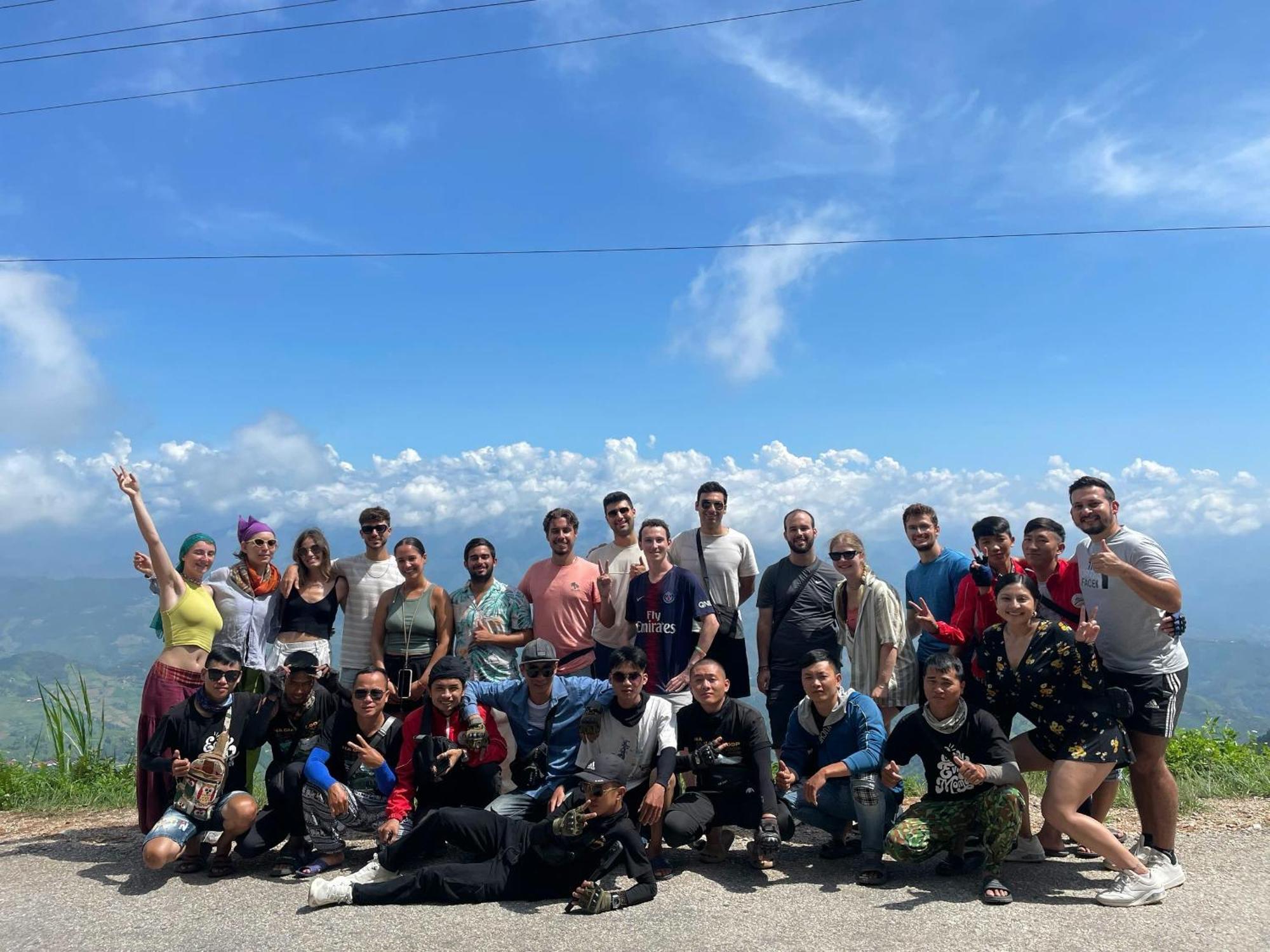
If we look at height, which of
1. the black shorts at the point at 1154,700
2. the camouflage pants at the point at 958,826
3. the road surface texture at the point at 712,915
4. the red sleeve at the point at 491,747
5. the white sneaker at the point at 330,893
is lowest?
the road surface texture at the point at 712,915

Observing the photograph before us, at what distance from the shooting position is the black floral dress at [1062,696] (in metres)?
5.52

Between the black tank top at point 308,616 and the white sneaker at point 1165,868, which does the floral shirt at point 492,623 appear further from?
the white sneaker at point 1165,868

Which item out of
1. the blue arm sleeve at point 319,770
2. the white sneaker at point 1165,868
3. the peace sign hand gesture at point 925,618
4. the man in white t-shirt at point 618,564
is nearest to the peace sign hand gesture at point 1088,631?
the peace sign hand gesture at point 925,618

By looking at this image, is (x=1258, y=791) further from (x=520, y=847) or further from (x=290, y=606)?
(x=290, y=606)

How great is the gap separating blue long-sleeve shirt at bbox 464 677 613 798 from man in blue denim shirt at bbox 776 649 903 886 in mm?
1375

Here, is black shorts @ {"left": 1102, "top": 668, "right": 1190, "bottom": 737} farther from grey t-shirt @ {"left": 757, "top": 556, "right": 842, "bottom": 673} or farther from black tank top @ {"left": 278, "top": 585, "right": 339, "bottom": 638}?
black tank top @ {"left": 278, "top": 585, "right": 339, "bottom": 638}

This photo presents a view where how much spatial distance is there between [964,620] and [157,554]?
6.02m

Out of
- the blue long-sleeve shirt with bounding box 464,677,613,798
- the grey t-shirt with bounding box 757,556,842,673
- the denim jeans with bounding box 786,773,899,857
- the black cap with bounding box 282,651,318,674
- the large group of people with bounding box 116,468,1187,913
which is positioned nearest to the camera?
the large group of people with bounding box 116,468,1187,913

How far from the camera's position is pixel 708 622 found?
7129 mm

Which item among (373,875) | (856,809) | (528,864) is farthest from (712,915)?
(373,875)

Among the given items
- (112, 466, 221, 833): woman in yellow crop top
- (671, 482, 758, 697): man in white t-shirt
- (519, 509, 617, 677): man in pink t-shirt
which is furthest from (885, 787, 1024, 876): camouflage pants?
(112, 466, 221, 833): woman in yellow crop top

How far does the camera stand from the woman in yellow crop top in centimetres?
661

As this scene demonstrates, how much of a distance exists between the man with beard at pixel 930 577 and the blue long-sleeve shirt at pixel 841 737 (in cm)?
83

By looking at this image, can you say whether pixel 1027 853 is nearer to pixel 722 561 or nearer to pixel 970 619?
pixel 970 619
